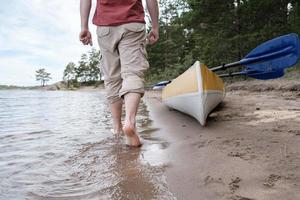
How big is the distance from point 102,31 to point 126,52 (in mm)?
284

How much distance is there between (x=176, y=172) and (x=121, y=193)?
46cm

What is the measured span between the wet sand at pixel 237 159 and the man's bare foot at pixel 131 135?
0.92 feet

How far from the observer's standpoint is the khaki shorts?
9.42 feet

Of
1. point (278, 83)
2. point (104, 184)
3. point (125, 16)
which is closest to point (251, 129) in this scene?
point (125, 16)

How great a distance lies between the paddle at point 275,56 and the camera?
16.2 feet

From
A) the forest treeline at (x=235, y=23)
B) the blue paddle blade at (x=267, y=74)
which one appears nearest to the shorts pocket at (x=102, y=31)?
the blue paddle blade at (x=267, y=74)

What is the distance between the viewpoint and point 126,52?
2.91 meters

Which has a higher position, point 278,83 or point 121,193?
point 278,83

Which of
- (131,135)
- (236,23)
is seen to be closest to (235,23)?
(236,23)

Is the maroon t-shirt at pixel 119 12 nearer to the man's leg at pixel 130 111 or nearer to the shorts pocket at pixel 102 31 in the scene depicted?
the shorts pocket at pixel 102 31

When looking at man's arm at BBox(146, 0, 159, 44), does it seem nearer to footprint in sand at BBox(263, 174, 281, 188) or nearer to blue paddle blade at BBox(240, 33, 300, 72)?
footprint in sand at BBox(263, 174, 281, 188)

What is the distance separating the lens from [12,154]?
10.3ft

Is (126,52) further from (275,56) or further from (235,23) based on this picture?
(235,23)

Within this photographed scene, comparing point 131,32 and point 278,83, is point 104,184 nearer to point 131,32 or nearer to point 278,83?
point 131,32
